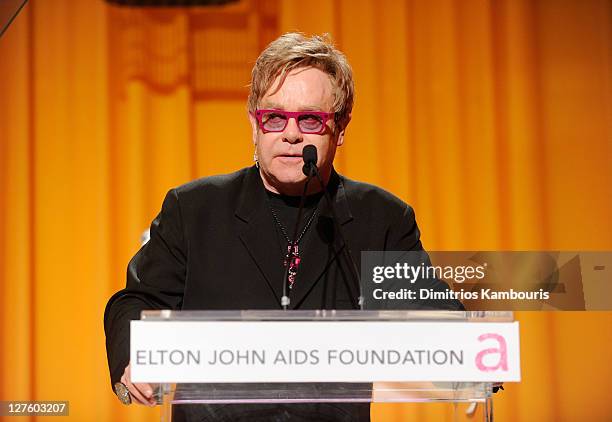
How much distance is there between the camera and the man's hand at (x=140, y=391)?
1.36 metres

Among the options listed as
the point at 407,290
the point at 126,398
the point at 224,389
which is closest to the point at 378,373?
the point at 224,389

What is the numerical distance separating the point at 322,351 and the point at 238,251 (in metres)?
0.70

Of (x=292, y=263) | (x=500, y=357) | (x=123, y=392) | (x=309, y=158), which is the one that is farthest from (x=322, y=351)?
(x=292, y=263)

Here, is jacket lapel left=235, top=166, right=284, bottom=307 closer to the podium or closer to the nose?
the nose

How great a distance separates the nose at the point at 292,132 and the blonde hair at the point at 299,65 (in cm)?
10

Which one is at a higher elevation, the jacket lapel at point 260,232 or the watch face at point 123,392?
the jacket lapel at point 260,232

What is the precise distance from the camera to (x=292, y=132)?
1915mm

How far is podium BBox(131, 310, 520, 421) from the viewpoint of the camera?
1.30m

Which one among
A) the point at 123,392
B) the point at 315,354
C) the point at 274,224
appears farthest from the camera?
the point at 274,224

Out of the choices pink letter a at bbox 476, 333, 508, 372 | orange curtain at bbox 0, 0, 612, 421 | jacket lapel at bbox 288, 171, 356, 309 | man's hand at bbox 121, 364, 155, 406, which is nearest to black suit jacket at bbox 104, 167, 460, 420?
jacket lapel at bbox 288, 171, 356, 309

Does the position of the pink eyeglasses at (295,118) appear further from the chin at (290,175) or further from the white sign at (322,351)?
the white sign at (322,351)

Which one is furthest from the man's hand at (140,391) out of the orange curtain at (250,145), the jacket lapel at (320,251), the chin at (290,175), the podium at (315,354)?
the orange curtain at (250,145)

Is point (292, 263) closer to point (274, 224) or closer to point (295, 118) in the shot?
point (274, 224)

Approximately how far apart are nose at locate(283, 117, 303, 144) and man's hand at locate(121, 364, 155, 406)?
712 millimetres
